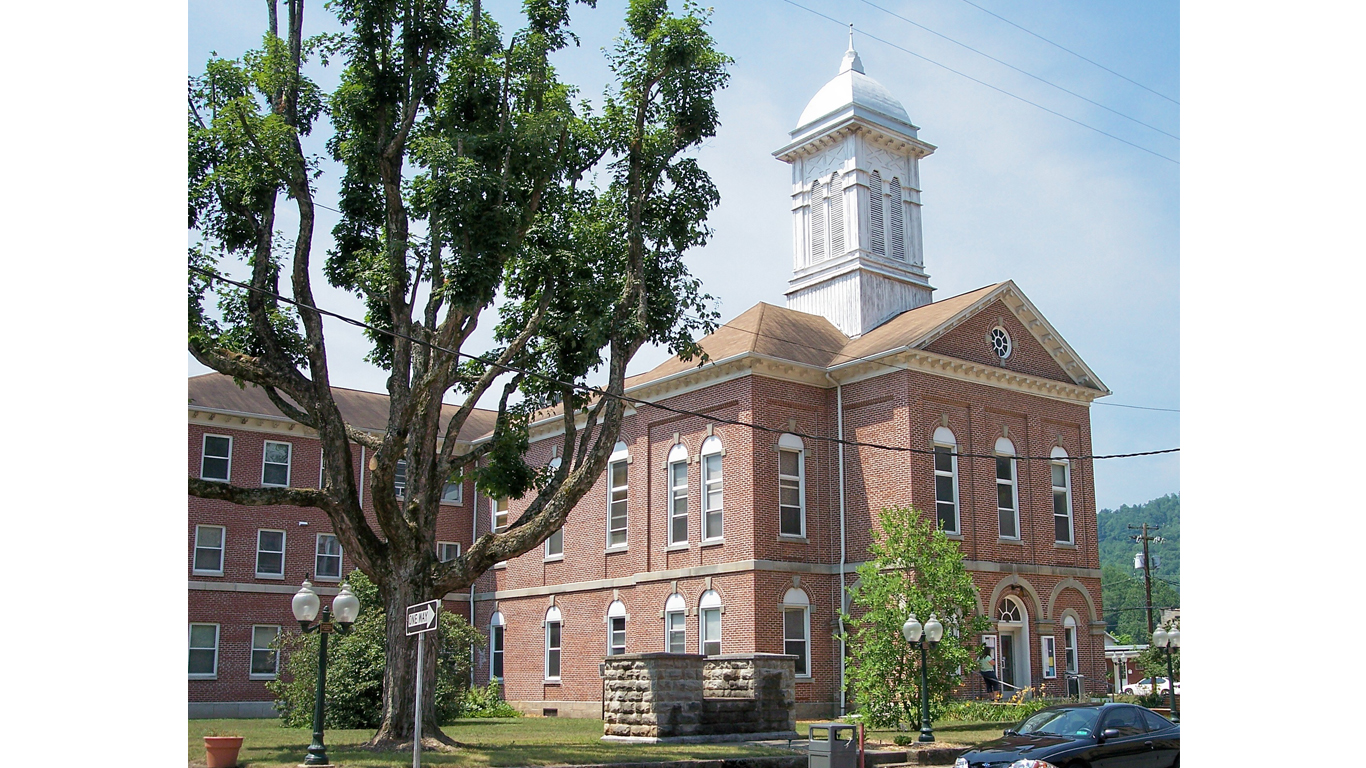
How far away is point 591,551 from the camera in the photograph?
36.0 meters

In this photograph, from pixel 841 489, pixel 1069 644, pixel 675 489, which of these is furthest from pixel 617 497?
pixel 1069 644

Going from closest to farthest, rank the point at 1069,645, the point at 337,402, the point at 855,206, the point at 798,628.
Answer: the point at 798,628 → the point at 1069,645 → the point at 855,206 → the point at 337,402

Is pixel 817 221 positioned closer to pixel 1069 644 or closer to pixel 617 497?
pixel 617 497

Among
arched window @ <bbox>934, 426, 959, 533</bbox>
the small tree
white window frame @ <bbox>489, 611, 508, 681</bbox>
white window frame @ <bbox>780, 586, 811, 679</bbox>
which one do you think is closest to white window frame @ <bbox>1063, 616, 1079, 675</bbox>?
arched window @ <bbox>934, 426, 959, 533</bbox>

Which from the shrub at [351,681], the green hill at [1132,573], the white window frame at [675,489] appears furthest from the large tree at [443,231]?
the green hill at [1132,573]

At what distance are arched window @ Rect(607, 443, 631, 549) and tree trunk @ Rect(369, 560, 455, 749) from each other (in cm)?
1590

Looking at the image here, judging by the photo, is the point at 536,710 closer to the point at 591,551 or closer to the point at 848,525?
the point at 591,551

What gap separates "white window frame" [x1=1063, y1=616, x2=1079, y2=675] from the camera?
3231 cm

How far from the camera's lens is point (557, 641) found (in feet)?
122

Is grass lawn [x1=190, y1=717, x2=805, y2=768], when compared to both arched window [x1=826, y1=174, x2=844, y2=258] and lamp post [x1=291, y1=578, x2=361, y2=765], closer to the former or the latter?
lamp post [x1=291, y1=578, x2=361, y2=765]

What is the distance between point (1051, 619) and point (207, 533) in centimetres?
2685

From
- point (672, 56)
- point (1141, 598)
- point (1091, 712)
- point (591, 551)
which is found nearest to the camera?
point (1091, 712)

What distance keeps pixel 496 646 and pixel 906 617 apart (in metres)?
18.9

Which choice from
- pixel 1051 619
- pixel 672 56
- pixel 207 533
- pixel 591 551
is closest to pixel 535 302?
pixel 672 56
